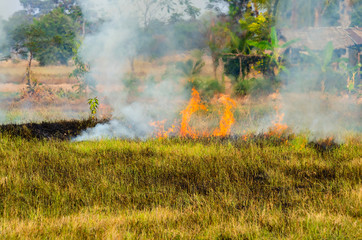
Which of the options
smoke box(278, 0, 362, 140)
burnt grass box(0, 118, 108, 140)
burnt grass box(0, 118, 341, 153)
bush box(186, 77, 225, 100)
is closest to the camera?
burnt grass box(0, 118, 341, 153)

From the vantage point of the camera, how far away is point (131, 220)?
4.26m

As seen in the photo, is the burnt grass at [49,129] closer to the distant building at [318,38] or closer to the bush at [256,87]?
the bush at [256,87]

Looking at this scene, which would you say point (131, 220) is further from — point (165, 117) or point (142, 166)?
point (165, 117)

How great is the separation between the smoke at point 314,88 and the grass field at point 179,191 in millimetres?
2115

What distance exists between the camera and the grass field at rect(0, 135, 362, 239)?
13.3 feet

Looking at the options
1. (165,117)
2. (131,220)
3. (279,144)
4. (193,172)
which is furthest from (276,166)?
(165,117)

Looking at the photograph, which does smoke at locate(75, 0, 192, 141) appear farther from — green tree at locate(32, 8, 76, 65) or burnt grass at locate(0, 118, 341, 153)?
green tree at locate(32, 8, 76, 65)

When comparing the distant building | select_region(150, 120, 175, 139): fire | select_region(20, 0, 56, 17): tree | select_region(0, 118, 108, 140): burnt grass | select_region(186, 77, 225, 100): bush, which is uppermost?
select_region(20, 0, 56, 17): tree

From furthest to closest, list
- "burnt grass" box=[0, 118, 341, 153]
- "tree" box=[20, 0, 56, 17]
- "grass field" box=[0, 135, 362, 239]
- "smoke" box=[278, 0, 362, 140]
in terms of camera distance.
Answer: "tree" box=[20, 0, 56, 17], "smoke" box=[278, 0, 362, 140], "burnt grass" box=[0, 118, 341, 153], "grass field" box=[0, 135, 362, 239]

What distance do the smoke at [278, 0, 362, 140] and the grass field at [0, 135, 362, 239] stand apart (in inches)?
83.3

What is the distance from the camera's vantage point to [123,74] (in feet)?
48.2

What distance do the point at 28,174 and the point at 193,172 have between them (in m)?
2.40

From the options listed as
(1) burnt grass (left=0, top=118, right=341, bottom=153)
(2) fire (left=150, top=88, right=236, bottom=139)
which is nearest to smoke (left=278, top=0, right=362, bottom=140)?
(1) burnt grass (left=0, top=118, right=341, bottom=153)

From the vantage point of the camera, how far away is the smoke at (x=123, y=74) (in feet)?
36.5
